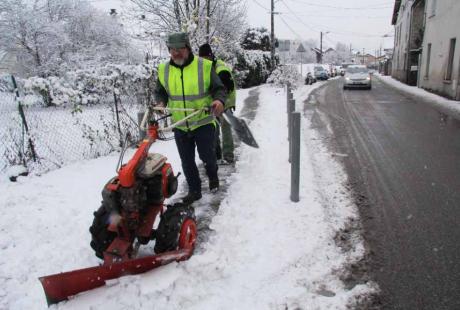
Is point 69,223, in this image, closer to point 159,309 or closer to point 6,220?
point 6,220

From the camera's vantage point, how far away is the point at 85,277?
99.4 inches

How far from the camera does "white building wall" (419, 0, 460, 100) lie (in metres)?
15.2

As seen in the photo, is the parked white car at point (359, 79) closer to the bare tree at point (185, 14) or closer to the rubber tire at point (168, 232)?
the bare tree at point (185, 14)

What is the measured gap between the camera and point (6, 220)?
392 cm

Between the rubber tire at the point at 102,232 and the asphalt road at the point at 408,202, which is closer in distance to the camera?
the rubber tire at the point at 102,232

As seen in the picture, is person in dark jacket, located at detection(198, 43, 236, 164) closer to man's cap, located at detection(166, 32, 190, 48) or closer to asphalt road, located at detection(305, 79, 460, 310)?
man's cap, located at detection(166, 32, 190, 48)

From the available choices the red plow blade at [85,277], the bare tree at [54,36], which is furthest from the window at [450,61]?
the red plow blade at [85,277]

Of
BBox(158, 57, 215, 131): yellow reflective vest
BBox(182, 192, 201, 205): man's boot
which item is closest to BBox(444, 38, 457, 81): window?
BBox(182, 192, 201, 205): man's boot

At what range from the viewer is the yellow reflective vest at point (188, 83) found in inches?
146

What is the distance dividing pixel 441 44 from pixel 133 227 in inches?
765

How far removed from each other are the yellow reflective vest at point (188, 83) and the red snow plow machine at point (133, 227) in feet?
2.53

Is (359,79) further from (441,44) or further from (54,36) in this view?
(54,36)

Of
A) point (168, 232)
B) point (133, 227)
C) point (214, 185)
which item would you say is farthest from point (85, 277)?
point (214, 185)

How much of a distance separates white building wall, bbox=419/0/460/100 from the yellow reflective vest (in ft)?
46.2
